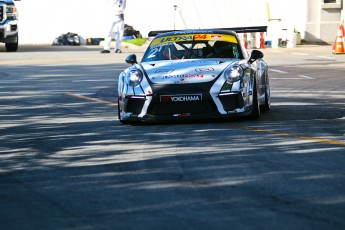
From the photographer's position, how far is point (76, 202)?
759 cm

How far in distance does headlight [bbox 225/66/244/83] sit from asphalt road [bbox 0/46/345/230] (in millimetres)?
540

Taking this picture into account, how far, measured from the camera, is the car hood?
1288 cm

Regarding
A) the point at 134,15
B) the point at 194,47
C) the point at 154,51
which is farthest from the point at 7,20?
the point at 194,47

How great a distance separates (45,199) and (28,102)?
9.22 m

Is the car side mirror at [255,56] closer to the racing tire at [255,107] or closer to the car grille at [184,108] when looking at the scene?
the racing tire at [255,107]

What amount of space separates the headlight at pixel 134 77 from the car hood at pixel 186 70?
0.11 metres

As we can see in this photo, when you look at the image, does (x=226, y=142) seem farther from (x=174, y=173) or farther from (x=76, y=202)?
(x=76, y=202)

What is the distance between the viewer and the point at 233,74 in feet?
42.2

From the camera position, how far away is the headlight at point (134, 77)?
1307 centimetres

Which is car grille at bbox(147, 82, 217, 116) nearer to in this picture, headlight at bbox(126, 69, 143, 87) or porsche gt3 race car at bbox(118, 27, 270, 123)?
porsche gt3 race car at bbox(118, 27, 270, 123)

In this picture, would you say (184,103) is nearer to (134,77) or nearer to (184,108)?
(184,108)

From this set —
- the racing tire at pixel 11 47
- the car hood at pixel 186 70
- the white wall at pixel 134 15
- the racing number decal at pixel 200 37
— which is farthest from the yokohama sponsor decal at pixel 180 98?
the white wall at pixel 134 15

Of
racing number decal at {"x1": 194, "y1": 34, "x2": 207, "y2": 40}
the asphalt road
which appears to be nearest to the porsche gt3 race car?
the asphalt road

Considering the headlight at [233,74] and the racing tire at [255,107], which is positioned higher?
the headlight at [233,74]
